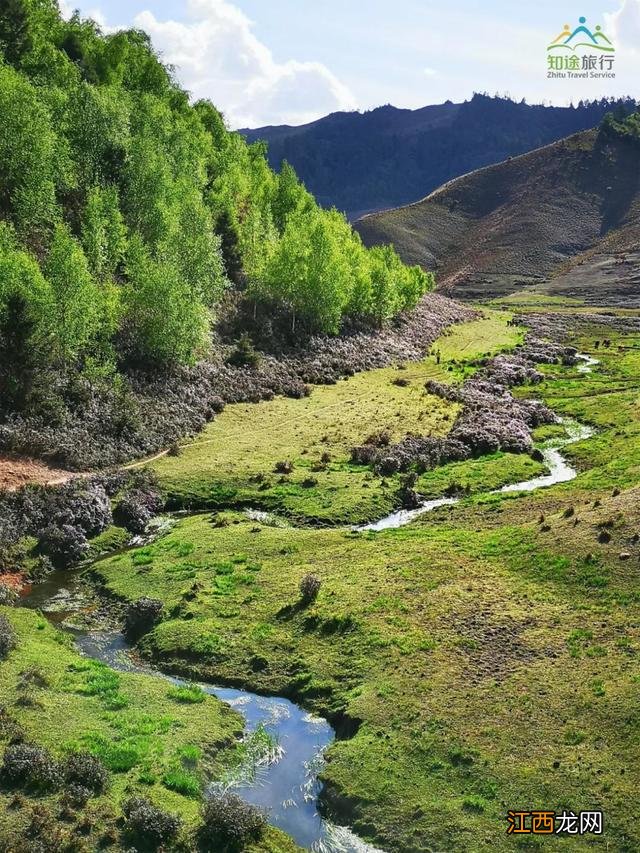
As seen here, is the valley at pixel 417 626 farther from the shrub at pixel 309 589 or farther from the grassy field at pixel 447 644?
the shrub at pixel 309 589

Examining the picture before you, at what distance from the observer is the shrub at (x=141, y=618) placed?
108ft

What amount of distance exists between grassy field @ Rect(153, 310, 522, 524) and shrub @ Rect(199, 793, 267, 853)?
87.2 ft

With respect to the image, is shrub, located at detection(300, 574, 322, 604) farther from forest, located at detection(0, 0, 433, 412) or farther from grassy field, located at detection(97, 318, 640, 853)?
forest, located at detection(0, 0, 433, 412)

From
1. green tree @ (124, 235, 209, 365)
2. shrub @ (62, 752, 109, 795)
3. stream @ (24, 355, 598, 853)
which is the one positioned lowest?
stream @ (24, 355, 598, 853)

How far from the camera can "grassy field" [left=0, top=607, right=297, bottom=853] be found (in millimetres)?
20234

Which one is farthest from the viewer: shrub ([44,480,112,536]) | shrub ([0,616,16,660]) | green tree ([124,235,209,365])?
green tree ([124,235,209,365])

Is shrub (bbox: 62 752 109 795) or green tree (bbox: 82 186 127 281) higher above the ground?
green tree (bbox: 82 186 127 281)

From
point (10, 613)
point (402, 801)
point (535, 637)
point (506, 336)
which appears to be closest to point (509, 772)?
point (402, 801)

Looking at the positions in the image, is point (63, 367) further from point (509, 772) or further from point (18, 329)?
point (509, 772)

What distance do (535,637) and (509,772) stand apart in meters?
8.25

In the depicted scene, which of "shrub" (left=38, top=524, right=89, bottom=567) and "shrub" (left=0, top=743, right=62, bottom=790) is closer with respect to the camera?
"shrub" (left=0, top=743, right=62, bottom=790)

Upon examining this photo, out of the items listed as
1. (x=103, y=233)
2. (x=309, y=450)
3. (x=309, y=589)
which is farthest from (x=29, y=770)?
(x=103, y=233)

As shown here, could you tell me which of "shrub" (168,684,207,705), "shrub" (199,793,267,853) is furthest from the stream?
"shrub" (199,793,267,853)

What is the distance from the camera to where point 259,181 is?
124 metres
